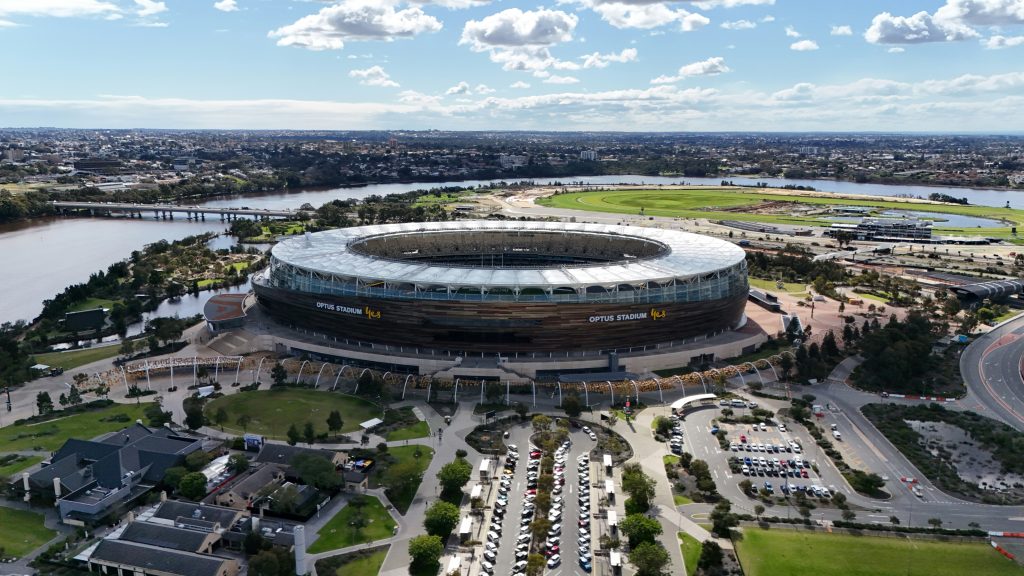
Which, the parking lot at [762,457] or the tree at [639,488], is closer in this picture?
the tree at [639,488]

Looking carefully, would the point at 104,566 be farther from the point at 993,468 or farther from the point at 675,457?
the point at 993,468

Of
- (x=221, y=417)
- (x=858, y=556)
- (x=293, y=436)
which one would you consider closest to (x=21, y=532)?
(x=221, y=417)

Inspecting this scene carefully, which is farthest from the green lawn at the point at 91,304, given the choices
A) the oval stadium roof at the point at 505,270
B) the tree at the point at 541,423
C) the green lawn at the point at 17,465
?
the tree at the point at 541,423

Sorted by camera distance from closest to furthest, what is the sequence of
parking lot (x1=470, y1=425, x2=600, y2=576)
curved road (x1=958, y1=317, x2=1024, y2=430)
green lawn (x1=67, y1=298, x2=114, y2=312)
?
parking lot (x1=470, y1=425, x2=600, y2=576) < curved road (x1=958, y1=317, x2=1024, y2=430) < green lawn (x1=67, y1=298, x2=114, y2=312)

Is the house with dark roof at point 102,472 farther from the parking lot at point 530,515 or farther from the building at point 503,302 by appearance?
the parking lot at point 530,515

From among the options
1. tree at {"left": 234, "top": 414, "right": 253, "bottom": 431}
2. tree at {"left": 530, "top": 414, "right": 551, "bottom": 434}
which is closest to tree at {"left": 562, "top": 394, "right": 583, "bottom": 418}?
tree at {"left": 530, "top": 414, "right": 551, "bottom": 434}

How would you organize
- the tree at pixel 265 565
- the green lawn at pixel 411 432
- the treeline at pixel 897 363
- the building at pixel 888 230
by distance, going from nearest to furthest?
the tree at pixel 265 565 → the green lawn at pixel 411 432 → the treeline at pixel 897 363 → the building at pixel 888 230

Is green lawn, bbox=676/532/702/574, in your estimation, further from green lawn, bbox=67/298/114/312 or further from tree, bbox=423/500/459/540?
green lawn, bbox=67/298/114/312
